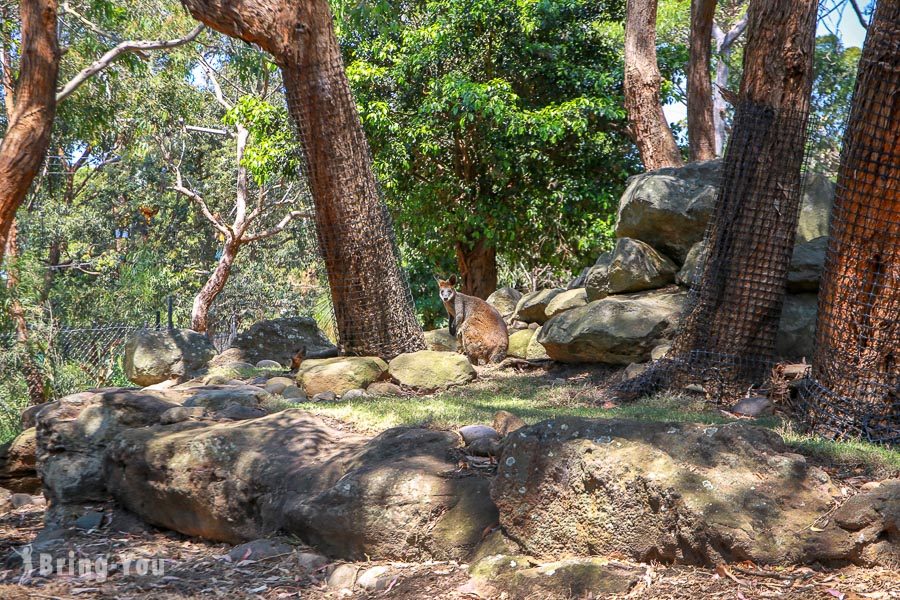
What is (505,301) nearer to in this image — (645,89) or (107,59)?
(645,89)

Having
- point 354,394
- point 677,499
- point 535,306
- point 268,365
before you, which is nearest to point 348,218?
point 354,394

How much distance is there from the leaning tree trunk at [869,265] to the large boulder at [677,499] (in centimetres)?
161

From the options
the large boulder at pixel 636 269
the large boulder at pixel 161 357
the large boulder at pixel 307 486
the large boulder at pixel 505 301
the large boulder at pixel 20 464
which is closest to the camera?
the large boulder at pixel 307 486

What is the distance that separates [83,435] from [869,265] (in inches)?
255

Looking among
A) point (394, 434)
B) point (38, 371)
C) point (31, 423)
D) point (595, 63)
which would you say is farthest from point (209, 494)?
point (595, 63)

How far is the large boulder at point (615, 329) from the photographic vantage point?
890 centimetres

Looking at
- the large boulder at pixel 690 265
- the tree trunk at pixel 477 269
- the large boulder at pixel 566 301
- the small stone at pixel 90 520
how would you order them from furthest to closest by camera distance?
1. the tree trunk at pixel 477 269
2. the large boulder at pixel 566 301
3. the large boulder at pixel 690 265
4. the small stone at pixel 90 520

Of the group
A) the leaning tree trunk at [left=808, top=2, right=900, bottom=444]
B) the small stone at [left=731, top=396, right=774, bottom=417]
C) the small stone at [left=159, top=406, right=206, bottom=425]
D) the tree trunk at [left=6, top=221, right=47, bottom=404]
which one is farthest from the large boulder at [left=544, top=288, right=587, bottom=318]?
the tree trunk at [left=6, top=221, right=47, bottom=404]

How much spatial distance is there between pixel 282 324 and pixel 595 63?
820 cm

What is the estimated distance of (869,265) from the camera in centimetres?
593

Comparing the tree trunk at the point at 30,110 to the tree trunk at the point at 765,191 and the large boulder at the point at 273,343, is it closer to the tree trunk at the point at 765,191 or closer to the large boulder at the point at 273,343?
the large boulder at the point at 273,343

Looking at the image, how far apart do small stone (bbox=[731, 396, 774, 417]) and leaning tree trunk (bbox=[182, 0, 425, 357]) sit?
4.23 meters

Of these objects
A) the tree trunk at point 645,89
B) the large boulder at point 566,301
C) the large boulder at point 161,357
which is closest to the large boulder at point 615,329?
the large boulder at point 566,301

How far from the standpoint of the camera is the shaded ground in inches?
155
